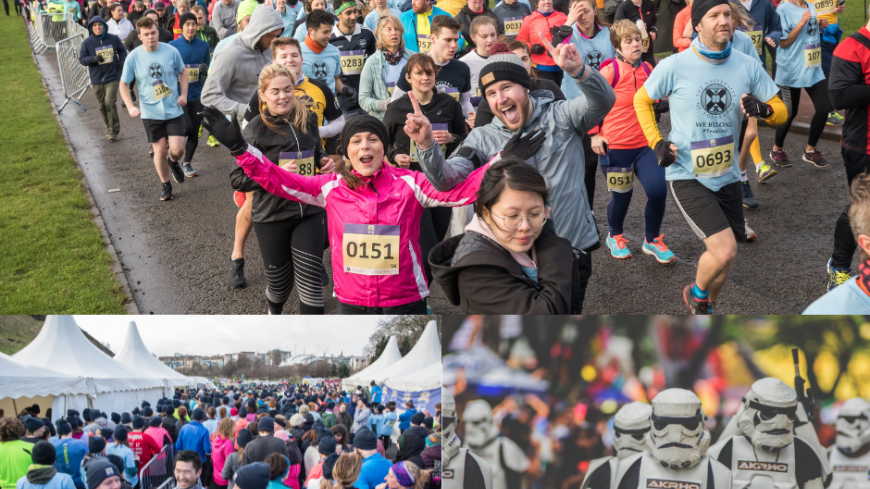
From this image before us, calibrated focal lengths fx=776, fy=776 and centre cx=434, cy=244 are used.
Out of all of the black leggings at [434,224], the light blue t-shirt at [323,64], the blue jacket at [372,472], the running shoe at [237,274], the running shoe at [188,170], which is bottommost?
the running shoe at [188,170]

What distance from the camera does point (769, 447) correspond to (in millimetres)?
2045

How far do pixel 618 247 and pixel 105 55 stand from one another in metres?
10.00

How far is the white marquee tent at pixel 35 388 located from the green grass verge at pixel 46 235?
3.25 metres

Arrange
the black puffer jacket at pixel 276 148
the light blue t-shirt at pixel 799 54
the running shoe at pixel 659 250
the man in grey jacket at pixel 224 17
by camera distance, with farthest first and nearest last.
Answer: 1. the man in grey jacket at pixel 224 17
2. the light blue t-shirt at pixel 799 54
3. the running shoe at pixel 659 250
4. the black puffer jacket at pixel 276 148

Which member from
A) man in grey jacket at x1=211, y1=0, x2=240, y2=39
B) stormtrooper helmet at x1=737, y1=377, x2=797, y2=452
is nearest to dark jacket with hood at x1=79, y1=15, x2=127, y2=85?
man in grey jacket at x1=211, y1=0, x2=240, y2=39

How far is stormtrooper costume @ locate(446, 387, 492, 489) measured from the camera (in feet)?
6.78

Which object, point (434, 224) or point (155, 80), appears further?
point (155, 80)

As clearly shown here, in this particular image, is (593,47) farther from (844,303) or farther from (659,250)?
(844,303)

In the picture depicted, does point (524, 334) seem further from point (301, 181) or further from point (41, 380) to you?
point (301, 181)

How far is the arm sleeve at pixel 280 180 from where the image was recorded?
4.20 metres

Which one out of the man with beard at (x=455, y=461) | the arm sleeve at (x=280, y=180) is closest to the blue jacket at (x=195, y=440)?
the man with beard at (x=455, y=461)

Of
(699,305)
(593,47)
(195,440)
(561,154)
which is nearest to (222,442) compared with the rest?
(195,440)

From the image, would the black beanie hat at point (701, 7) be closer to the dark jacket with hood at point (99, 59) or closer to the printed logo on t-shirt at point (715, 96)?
the printed logo on t-shirt at point (715, 96)

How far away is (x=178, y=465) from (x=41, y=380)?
66 centimetres
